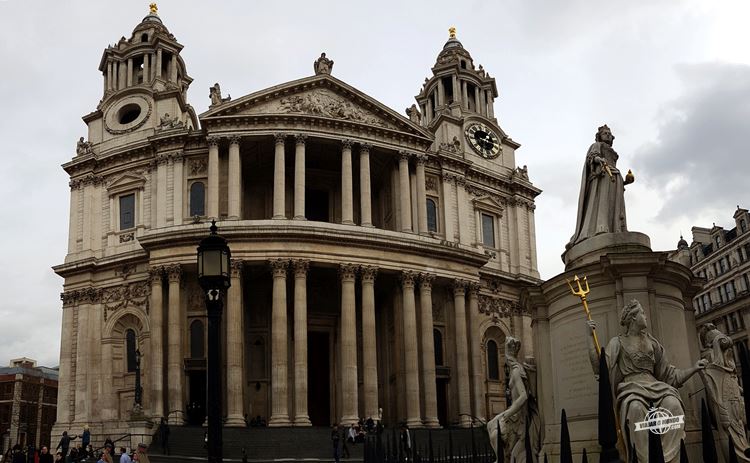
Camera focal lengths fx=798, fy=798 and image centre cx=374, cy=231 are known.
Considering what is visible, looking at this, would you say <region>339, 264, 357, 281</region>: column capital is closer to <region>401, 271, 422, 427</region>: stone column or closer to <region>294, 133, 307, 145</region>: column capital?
<region>401, 271, 422, 427</region>: stone column

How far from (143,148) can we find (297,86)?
9.48 metres

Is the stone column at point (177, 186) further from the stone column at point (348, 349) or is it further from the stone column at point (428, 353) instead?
the stone column at point (428, 353)

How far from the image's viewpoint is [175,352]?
3806 cm

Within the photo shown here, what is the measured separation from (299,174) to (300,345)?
31.4 feet

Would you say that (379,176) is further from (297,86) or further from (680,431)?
(680,431)

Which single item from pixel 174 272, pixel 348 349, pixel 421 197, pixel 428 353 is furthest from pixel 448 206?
A: pixel 174 272

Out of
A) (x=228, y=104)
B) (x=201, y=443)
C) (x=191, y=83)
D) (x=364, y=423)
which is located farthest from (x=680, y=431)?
(x=191, y=83)

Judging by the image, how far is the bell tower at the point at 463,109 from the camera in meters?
51.8

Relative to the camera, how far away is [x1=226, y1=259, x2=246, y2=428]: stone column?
119ft

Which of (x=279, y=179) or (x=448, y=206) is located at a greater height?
(x=279, y=179)

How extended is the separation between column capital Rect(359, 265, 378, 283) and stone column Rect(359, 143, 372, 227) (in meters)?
2.81

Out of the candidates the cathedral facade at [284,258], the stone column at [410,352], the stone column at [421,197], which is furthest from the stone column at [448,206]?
the stone column at [410,352]

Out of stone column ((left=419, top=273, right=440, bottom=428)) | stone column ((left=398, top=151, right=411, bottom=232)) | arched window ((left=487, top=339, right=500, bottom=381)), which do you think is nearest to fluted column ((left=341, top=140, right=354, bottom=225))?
stone column ((left=398, top=151, right=411, bottom=232))

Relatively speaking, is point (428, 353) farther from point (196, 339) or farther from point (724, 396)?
point (724, 396)
